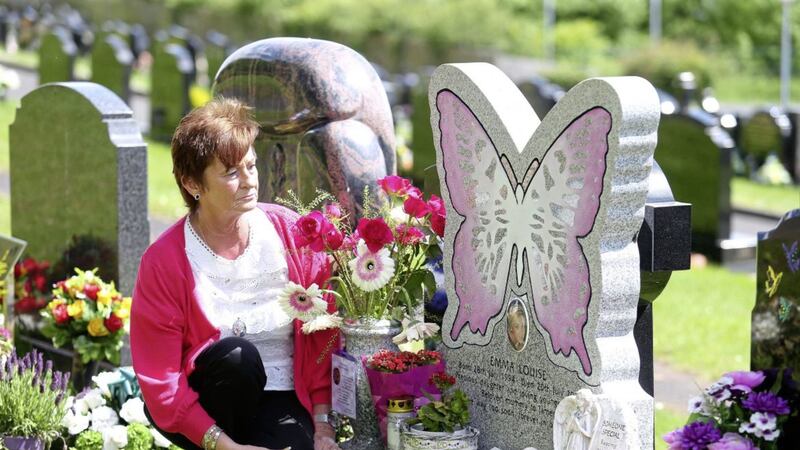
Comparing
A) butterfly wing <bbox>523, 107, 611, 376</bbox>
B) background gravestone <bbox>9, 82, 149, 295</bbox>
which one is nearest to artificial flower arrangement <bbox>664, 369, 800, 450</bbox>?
butterfly wing <bbox>523, 107, 611, 376</bbox>

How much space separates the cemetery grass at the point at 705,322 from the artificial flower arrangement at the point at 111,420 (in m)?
3.47

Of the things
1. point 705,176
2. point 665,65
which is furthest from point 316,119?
point 665,65

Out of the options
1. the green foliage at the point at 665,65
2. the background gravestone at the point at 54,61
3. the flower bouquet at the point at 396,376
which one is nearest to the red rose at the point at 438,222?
the flower bouquet at the point at 396,376

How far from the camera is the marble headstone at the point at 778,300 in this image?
4207 millimetres

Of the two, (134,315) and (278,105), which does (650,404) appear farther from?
(278,105)

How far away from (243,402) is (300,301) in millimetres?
367

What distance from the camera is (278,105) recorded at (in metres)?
5.55

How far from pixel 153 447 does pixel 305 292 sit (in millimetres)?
1365

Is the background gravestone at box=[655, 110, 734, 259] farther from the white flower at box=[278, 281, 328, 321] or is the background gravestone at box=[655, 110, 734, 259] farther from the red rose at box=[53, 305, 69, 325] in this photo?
the white flower at box=[278, 281, 328, 321]

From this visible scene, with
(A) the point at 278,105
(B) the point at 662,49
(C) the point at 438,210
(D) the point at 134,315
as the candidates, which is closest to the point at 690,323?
(A) the point at 278,105

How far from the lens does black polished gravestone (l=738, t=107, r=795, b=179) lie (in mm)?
15430

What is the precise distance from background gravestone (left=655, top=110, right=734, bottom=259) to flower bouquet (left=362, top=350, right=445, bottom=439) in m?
7.22

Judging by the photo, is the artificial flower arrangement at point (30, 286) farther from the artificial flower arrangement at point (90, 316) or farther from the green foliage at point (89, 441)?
the green foliage at point (89, 441)

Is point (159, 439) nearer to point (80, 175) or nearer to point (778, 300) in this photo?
point (80, 175)
